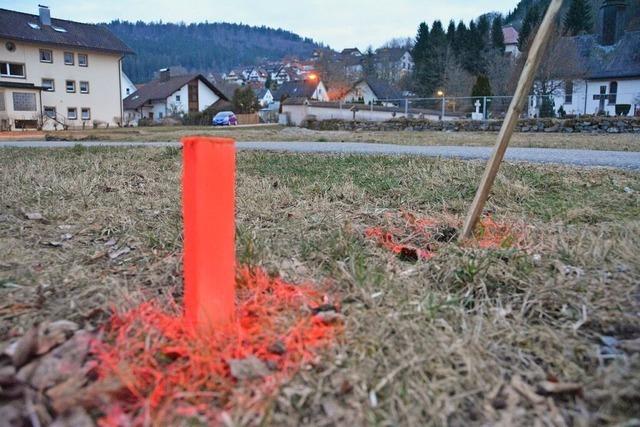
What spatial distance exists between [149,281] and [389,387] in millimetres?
1104

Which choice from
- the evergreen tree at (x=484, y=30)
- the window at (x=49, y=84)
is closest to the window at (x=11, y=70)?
the window at (x=49, y=84)

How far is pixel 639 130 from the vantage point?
1468 centimetres

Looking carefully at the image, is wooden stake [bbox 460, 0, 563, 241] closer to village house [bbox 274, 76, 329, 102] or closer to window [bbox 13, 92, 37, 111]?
window [bbox 13, 92, 37, 111]

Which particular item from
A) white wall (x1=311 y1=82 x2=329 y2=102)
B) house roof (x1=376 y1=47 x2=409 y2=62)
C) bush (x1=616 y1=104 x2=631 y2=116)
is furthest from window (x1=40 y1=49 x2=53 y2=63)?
house roof (x1=376 y1=47 x2=409 y2=62)

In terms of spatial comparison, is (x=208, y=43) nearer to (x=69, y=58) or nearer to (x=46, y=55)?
(x=69, y=58)

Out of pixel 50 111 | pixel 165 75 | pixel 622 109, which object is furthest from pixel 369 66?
pixel 50 111

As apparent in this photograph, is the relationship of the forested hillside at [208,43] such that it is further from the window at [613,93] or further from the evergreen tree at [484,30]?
the window at [613,93]

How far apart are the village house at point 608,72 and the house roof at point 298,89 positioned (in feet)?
91.6

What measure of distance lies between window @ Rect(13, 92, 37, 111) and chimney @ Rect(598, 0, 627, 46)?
148ft

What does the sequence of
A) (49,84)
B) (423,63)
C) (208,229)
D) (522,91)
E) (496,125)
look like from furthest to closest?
(423,63) < (49,84) < (496,125) < (522,91) < (208,229)

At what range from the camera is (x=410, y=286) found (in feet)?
6.02

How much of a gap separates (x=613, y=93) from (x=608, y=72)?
158cm

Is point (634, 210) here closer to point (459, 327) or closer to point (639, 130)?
point (459, 327)

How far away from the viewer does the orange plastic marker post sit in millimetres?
1374
